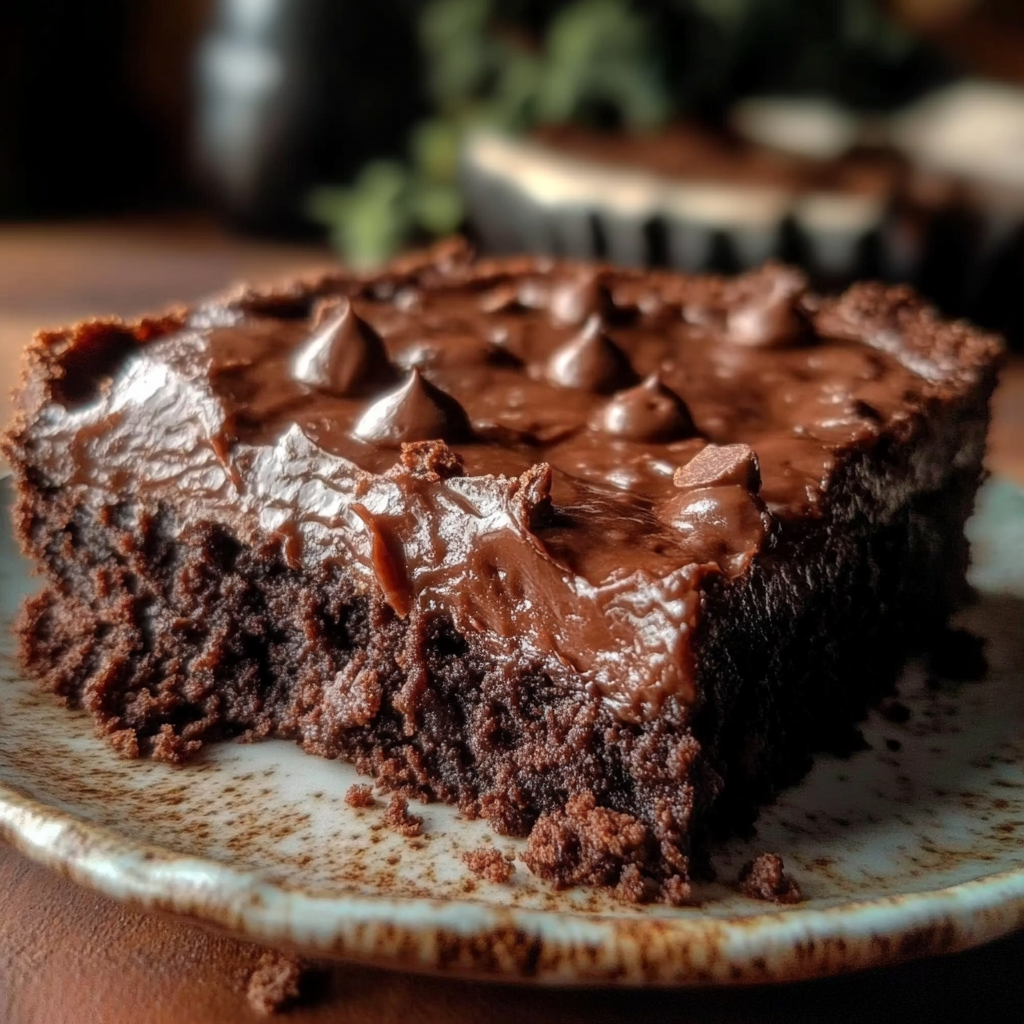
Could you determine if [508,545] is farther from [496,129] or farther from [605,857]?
[496,129]

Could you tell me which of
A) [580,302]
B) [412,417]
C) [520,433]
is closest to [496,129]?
[580,302]

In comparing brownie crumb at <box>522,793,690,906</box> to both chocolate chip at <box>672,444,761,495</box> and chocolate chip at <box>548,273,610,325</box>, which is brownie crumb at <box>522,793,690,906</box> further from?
chocolate chip at <box>548,273,610,325</box>

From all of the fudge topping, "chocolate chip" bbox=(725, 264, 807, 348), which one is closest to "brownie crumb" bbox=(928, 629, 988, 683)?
the fudge topping

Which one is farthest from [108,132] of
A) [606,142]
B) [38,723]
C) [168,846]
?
[168,846]

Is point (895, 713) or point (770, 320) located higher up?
point (770, 320)

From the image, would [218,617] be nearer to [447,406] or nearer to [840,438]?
[447,406]

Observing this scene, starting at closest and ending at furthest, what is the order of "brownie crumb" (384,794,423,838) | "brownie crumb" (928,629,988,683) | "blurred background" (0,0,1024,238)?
"brownie crumb" (384,794,423,838), "brownie crumb" (928,629,988,683), "blurred background" (0,0,1024,238)
